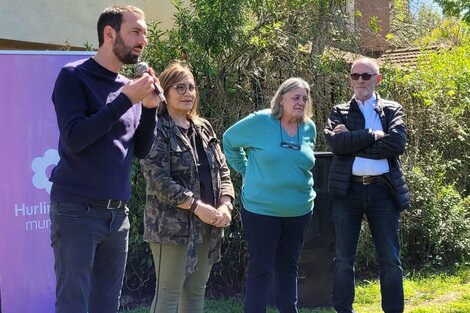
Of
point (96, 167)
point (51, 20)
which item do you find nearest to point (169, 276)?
point (96, 167)

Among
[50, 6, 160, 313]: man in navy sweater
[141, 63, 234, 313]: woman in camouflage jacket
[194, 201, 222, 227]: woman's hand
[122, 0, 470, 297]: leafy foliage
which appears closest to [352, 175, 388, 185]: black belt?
[141, 63, 234, 313]: woman in camouflage jacket

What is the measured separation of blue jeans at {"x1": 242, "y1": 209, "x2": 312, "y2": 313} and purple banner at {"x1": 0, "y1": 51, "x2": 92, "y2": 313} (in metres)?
1.58

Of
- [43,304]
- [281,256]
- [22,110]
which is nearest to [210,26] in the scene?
[22,110]

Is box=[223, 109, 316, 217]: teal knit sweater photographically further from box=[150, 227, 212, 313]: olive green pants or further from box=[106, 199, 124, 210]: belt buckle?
box=[106, 199, 124, 210]: belt buckle

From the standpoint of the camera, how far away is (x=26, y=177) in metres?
4.04

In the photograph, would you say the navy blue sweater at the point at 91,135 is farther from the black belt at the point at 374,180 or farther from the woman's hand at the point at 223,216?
the black belt at the point at 374,180

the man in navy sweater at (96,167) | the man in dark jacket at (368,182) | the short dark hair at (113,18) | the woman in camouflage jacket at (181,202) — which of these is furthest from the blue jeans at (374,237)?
the short dark hair at (113,18)

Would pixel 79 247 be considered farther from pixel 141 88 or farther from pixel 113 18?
pixel 113 18

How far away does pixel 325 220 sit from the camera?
4797mm

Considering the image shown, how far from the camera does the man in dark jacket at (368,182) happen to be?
4168 mm

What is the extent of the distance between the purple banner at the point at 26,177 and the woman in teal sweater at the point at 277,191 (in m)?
1.50

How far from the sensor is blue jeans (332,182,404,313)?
13.7 ft

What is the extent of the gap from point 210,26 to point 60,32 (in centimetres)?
585

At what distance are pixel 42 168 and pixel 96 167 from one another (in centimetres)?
174
